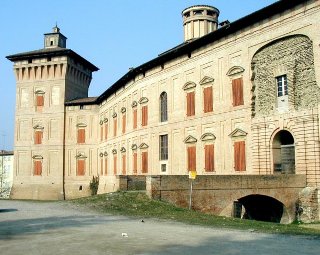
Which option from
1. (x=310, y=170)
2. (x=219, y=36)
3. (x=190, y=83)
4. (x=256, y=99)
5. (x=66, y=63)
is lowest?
(x=310, y=170)

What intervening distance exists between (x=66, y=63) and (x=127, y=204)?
28914 millimetres

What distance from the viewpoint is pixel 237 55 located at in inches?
920

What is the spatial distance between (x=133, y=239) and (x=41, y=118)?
37.1 m

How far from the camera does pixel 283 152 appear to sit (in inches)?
827

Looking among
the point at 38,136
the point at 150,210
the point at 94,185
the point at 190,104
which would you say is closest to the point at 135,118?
the point at 190,104

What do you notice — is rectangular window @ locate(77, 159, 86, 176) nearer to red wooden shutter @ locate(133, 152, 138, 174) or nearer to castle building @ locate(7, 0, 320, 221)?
castle building @ locate(7, 0, 320, 221)

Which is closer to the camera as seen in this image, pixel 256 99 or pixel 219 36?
pixel 256 99

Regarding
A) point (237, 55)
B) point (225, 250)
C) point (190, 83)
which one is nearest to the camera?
point (225, 250)

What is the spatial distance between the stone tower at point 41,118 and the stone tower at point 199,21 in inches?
507

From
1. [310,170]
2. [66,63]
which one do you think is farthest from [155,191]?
[66,63]

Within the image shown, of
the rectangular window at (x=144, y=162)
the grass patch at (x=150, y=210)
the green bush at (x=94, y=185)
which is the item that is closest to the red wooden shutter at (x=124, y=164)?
the rectangular window at (x=144, y=162)

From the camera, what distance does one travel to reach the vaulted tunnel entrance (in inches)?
800

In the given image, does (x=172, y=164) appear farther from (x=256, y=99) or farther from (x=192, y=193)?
(x=192, y=193)

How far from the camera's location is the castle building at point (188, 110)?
2008 centimetres
